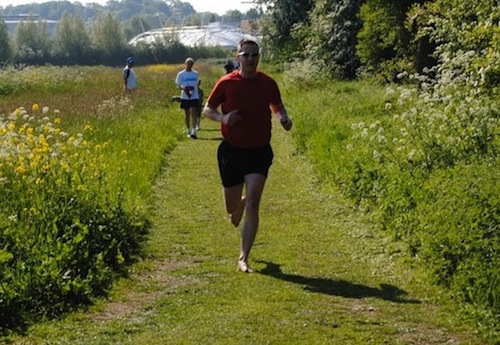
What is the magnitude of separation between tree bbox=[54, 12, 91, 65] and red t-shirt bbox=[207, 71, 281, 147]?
11779 centimetres

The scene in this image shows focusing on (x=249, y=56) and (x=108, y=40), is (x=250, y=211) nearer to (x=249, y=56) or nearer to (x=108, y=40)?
(x=249, y=56)

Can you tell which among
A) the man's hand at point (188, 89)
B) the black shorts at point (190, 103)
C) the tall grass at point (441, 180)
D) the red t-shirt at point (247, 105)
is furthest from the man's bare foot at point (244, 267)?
the man's hand at point (188, 89)

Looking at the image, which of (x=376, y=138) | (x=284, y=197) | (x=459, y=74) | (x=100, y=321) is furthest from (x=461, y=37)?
(x=100, y=321)

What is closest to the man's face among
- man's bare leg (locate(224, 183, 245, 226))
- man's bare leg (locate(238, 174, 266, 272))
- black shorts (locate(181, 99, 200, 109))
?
man's bare leg (locate(238, 174, 266, 272))

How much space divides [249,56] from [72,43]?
4898 inches

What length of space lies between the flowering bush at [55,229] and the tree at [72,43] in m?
116

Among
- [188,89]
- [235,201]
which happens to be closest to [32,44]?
[188,89]

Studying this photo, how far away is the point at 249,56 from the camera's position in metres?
7.46

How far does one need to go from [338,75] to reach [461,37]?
20486mm

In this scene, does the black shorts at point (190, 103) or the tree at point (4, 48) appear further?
the tree at point (4, 48)

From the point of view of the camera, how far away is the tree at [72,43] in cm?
12469

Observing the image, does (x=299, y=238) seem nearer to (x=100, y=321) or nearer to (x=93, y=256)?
(x=93, y=256)

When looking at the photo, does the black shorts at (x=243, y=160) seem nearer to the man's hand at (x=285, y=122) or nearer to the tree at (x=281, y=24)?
the man's hand at (x=285, y=122)

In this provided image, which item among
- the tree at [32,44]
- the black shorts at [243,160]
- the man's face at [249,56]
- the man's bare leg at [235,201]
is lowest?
the tree at [32,44]
